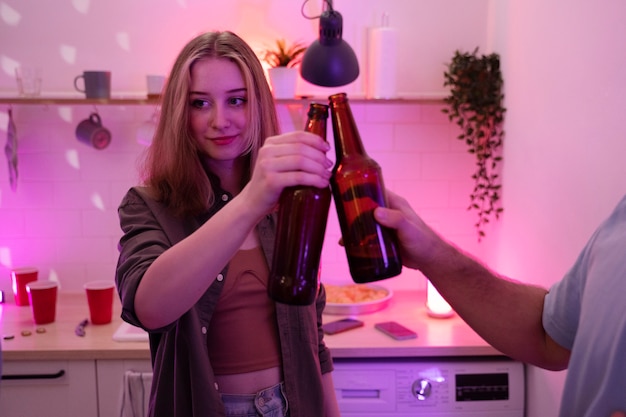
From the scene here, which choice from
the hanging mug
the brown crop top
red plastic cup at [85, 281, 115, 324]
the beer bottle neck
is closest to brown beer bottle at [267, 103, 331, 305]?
the beer bottle neck

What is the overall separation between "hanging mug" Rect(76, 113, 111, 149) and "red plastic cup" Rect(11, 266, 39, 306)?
550 mm

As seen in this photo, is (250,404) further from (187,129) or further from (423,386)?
(423,386)

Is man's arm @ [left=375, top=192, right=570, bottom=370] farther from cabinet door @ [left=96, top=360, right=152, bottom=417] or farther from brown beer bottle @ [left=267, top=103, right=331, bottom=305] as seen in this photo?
cabinet door @ [left=96, top=360, right=152, bottom=417]

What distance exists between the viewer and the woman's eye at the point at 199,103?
3.82ft

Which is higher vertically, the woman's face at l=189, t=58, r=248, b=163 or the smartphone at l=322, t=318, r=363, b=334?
the woman's face at l=189, t=58, r=248, b=163

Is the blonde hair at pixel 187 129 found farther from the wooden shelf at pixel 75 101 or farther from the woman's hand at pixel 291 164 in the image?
the wooden shelf at pixel 75 101

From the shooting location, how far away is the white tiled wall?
2.31 m

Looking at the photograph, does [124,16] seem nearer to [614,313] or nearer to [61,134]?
[61,134]

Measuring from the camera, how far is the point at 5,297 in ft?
7.72

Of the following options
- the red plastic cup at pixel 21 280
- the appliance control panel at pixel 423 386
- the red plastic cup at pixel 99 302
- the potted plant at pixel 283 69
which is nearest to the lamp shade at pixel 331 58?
the potted plant at pixel 283 69

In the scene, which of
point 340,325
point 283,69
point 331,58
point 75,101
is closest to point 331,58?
point 331,58

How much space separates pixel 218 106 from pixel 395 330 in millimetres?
1078

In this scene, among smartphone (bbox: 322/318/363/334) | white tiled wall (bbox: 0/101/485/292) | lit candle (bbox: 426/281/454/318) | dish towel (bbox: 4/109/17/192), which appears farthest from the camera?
white tiled wall (bbox: 0/101/485/292)

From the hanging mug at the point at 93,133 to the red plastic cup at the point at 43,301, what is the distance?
0.57 m
